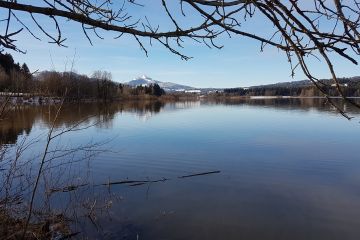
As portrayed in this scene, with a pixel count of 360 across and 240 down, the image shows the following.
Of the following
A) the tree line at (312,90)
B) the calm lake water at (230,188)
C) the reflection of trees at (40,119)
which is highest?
the tree line at (312,90)

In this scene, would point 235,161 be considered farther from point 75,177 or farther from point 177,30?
point 177,30

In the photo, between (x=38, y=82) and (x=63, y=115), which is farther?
(x=63, y=115)

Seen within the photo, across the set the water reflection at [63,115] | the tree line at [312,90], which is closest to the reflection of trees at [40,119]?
the water reflection at [63,115]

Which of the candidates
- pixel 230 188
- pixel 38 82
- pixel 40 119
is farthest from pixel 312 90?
pixel 40 119

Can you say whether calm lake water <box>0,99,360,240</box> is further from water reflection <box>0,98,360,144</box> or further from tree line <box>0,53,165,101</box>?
water reflection <box>0,98,360,144</box>

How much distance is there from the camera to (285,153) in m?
14.8

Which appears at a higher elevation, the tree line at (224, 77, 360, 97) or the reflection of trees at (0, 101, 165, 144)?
the tree line at (224, 77, 360, 97)

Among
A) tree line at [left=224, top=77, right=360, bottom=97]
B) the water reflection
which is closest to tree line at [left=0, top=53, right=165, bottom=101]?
the water reflection

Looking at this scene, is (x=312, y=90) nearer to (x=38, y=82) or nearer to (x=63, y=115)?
(x=38, y=82)

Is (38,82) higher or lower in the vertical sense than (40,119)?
higher

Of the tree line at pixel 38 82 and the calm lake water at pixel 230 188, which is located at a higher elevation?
the tree line at pixel 38 82

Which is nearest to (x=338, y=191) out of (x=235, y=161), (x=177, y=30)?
(x=235, y=161)

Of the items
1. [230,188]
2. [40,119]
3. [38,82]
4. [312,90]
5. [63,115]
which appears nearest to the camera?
[312,90]

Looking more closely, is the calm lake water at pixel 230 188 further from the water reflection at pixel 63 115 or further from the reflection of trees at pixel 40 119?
the water reflection at pixel 63 115
